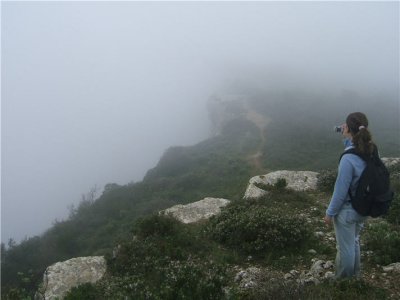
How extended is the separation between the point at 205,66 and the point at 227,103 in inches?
2750

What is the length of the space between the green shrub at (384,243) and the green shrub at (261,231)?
1.25m

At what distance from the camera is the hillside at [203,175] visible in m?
22.8

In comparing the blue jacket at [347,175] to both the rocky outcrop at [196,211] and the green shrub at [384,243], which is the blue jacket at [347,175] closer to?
the green shrub at [384,243]

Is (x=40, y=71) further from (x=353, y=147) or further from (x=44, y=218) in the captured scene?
(x=353, y=147)

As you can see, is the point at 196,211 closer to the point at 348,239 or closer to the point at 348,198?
the point at 348,239

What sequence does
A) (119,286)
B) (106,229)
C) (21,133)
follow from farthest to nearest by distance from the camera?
1. (21,133)
2. (106,229)
3. (119,286)

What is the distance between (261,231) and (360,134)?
385 cm

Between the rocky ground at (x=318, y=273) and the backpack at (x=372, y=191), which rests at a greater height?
the backpack at (x=372, y=191)

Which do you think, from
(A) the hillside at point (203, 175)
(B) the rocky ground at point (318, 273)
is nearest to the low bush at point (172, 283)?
(B) the rocky ground at point (318, 273)

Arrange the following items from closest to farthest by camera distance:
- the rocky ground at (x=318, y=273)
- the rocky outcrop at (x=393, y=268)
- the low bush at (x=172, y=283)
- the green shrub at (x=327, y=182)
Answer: the low bush at (x=172, y=283)
the rocky ground at (x=318, y=273)
the rocky outcrop at (x=393, y=268)
the green shrub at (x=327, y=182)

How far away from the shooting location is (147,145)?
3684 inches

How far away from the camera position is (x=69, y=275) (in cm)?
834

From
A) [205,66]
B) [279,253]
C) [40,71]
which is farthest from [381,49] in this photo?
[40,71]

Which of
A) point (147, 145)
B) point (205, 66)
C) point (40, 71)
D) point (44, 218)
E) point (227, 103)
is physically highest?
point (40, 71)
